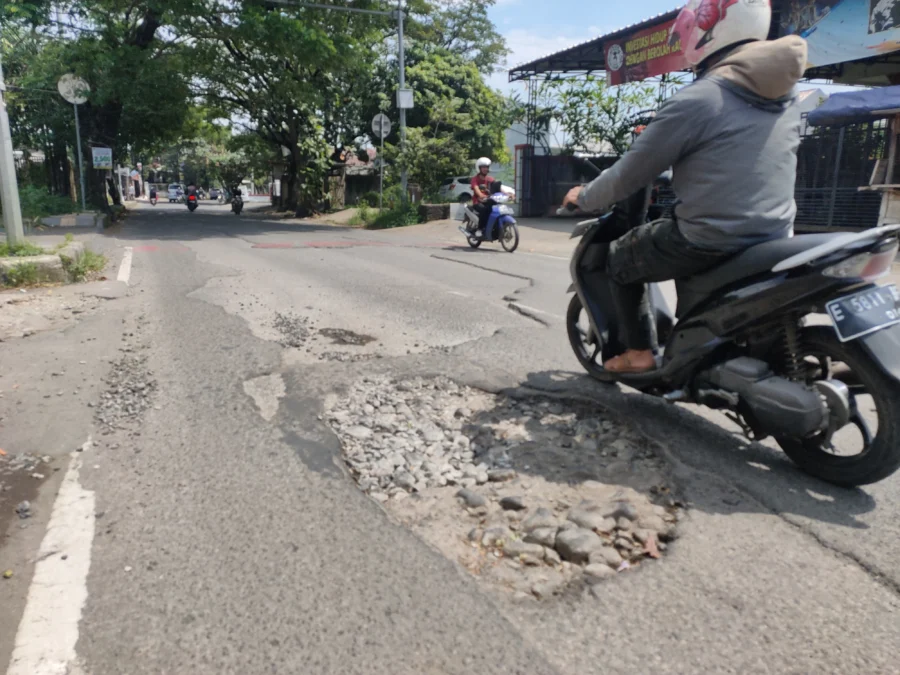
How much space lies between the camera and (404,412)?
11.8 ft

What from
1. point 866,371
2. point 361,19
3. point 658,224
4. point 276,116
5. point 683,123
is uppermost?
point 361,19

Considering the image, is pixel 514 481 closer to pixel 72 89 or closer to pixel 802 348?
pixel 802 348

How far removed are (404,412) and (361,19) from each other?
830 inches

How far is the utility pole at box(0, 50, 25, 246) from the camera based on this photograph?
26.1 feet

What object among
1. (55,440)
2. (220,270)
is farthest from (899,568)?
(220,270)

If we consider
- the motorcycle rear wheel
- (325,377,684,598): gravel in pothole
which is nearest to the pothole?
(325,377,684,598): gravel in pothole

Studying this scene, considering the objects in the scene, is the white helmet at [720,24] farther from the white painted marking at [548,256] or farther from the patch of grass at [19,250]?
the white painted marking at [548,256]

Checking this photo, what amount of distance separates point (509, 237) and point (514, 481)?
1004 centimetres

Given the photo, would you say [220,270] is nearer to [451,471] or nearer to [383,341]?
[383,341]

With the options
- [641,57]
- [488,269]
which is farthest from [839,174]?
[641,57]

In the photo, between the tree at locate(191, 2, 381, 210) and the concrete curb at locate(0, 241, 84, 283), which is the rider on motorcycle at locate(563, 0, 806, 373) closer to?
the concrete curb at locate(0, 241, 84, 283)

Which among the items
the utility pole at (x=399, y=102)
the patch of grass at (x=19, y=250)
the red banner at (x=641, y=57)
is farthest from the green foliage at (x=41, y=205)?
the red banner at (x=641, y=57)

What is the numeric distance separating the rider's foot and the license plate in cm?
90

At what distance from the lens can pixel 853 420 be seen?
2.68 metres
